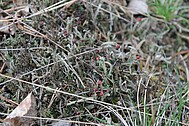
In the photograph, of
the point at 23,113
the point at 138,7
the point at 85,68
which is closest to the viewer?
the point at 23,113

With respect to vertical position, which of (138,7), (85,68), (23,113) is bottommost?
(23,113)

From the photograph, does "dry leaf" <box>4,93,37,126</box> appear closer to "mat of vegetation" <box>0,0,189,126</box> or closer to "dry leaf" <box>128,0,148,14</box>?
"mat of vegetation" <box>0,0,189,126</box>

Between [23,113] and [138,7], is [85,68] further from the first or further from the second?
[138,7]

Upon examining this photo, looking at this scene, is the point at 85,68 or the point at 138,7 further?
the point at 138,7

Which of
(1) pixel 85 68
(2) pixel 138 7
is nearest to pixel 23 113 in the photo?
(1) pixel 85 68

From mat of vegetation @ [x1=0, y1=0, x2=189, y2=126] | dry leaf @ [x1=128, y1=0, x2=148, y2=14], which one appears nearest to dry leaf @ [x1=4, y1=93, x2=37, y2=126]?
mat of vegetation @ [x1=0, y1=0, x2=189, y2=126]

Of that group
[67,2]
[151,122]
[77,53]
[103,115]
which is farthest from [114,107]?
[67,2]

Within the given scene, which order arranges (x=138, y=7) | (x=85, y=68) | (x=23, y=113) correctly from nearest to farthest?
(x=23, y=113)
(x=85, y=68)
(x=138, y=7)

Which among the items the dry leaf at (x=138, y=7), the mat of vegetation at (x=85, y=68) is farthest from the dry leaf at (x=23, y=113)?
the dry leaf at (x=138, y=7)

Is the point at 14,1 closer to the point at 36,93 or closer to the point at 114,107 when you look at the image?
the point at 36,93
